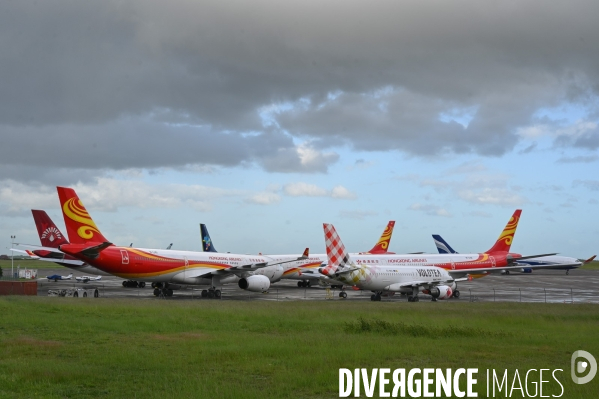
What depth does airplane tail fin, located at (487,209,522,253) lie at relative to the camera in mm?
64312

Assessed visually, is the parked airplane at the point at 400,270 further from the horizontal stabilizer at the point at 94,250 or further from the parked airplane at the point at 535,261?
the parked airplane at the point at 535,261

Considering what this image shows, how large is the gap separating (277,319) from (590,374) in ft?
51.5

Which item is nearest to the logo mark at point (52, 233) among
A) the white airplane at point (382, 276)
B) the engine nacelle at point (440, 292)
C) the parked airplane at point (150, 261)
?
the parked airplane at point (150, 261)

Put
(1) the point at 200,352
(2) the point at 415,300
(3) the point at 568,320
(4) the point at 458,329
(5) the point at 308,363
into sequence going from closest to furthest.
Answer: (5) the point at 308,363 → (1) the point at 200,352 → (4) the point at 458,329 → (3) the point at 568,320 → (2) the point at 415,300

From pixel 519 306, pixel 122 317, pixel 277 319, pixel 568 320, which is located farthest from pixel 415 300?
pixel 122 317

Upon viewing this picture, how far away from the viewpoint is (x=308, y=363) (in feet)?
55.6

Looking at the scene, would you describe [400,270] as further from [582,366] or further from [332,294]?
[582,366]

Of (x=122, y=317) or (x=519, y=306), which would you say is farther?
(x=519, y=306)

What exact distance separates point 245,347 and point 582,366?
9763 millimetres

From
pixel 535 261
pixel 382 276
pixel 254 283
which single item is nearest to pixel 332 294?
pixel 254 283

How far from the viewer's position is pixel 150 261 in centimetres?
4797

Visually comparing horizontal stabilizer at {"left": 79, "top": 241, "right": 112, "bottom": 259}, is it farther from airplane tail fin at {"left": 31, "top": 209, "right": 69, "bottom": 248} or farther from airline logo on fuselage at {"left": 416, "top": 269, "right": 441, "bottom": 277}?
airline logo on fuselage at {"left": 416, "top": 269, "right": 441, "bottom": 277}

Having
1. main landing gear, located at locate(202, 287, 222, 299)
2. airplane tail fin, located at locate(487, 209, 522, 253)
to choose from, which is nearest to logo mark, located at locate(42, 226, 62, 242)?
main landing gear, located at locate(202, 287, 222, 299)

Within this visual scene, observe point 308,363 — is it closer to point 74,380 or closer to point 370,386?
point 370,386
